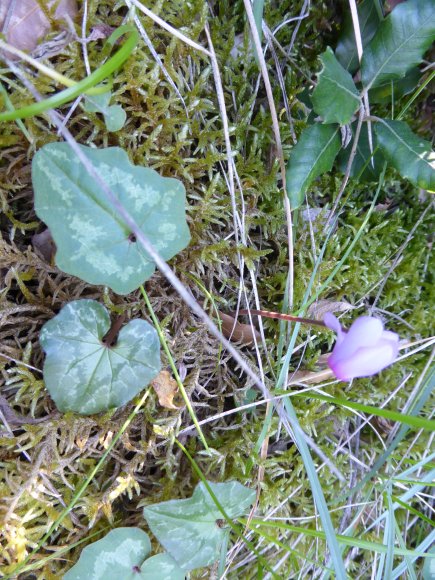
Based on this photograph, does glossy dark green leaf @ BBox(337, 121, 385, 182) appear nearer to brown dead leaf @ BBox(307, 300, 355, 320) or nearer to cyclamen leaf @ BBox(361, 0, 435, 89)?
cyclamen leaf @ BBox(361, 0, 435, 89)

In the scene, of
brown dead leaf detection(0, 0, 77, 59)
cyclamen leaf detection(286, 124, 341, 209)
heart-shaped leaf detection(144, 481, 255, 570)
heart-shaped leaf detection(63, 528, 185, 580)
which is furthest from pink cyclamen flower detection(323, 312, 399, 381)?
brown dead leaf detection(0, 0, 77, 59)

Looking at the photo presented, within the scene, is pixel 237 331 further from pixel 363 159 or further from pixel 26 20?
pixel 26 20

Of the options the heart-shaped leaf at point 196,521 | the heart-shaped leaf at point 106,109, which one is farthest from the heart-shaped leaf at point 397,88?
the heart-shaped leaf at point 196,521

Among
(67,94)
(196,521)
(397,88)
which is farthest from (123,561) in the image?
(397,88)

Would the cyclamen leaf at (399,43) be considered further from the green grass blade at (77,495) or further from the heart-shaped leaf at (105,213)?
the green grass blade at (77,495)

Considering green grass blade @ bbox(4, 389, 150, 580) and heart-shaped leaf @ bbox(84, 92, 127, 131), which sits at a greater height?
heart-shaped leaf @ bbox(84, 92, 127, 131)

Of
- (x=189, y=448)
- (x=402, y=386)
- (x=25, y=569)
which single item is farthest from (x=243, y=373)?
(x=25, y=569)
